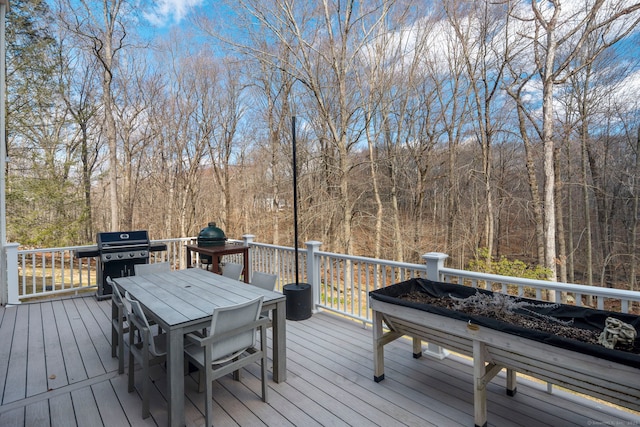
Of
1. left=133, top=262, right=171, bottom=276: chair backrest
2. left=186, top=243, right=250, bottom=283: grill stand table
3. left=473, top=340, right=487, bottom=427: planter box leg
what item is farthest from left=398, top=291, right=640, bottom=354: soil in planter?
left=186, top=243, right=250, bottom=283: grill stand table

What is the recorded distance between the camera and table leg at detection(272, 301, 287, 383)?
252cm

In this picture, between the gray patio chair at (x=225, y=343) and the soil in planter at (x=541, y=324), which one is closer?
the soil in planter at (x=541, y=324)

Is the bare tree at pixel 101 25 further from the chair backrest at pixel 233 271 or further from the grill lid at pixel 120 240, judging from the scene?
the chair backrest at pixel 233 271

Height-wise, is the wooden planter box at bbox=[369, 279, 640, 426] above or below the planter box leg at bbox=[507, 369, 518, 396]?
above

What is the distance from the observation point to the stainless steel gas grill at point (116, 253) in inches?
178

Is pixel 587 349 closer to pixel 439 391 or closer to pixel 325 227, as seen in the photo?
pixel 439 391

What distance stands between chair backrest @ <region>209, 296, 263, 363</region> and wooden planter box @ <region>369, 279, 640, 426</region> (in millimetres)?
936

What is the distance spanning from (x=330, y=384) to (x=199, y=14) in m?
9.12

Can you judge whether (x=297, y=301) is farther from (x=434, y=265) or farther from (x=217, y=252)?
(x=434, y=265)

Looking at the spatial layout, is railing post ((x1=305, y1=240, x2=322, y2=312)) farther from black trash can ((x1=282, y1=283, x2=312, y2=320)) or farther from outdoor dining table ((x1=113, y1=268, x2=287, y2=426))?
outdoor dining table ((x1=113, y1=268, x2=287, y2=426))

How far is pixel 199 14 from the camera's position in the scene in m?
8.03

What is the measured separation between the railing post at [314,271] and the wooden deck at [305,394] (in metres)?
0.95

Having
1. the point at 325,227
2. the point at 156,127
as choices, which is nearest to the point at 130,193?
the point at 156,127

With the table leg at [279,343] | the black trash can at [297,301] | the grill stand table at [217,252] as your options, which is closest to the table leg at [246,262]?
the grill stand table at [217,252]
